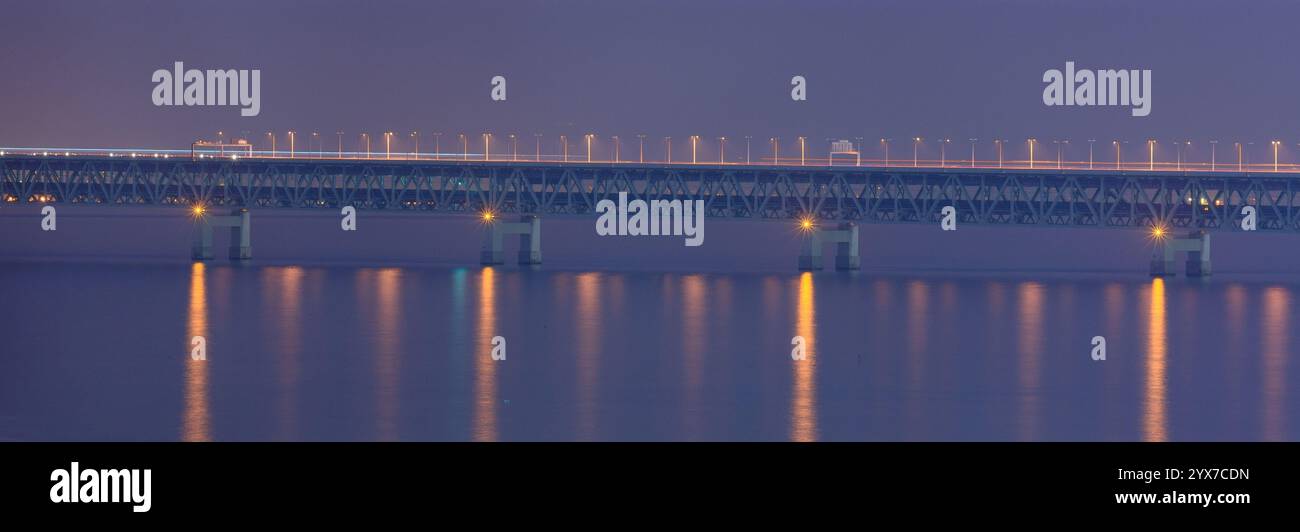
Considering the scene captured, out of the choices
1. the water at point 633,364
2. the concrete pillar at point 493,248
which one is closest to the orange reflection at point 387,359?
the water at point 633,364

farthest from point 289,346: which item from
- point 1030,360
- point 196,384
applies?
point 1030,360

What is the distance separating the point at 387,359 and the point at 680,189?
10155 cm

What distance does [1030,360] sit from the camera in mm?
66875

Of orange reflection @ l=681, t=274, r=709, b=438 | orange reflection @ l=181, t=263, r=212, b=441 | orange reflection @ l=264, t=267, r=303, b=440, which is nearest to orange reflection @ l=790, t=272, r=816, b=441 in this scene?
orange reflection @ l=681, t=274, r=709, b=438

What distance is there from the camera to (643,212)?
17200 cm

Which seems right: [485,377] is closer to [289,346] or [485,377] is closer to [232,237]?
[289,346]

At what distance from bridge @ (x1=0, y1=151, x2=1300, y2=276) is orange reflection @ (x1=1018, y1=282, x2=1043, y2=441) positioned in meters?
41.8

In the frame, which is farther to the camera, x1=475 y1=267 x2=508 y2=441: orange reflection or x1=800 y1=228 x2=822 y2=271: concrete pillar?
x1=800 y1=228 x2=822 y2=271: concrete pillar

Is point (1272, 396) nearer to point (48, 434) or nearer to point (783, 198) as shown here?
point (48, 434)

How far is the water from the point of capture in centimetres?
4616

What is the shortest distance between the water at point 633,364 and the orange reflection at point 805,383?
0.22 metres

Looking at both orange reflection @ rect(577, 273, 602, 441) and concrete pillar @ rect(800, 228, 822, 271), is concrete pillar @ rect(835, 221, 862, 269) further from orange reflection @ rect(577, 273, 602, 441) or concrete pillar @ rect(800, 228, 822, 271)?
orange reflection @ rect(577, 273, 602, 441)

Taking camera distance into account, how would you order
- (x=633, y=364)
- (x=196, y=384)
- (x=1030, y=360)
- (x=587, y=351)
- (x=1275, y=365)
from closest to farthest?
(x=196, y=384) < (x=633, y=364) < (x=1275, y=365) < (x=1030, y=360) < (x=587, y=351)
